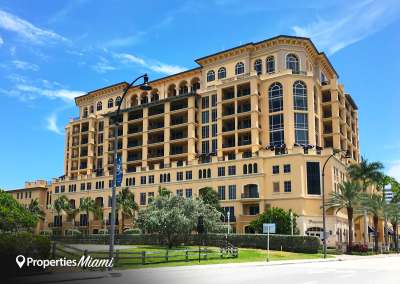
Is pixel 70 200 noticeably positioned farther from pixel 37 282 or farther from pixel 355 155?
pixel 37 282

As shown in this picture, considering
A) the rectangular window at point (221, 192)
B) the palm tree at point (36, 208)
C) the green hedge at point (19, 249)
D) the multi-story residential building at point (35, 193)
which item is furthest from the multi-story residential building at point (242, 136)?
the green hedge at point (19, 249)

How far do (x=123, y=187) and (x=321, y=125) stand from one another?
41.0m

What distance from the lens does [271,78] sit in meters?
84.5

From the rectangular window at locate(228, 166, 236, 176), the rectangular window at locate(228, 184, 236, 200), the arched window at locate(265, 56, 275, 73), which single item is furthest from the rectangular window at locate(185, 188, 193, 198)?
the arched window at locate(265, 56, 275, 73)

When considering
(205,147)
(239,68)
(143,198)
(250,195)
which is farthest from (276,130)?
(143,198)

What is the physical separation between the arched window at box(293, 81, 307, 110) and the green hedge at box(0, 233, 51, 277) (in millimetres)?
64134

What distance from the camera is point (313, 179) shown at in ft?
244

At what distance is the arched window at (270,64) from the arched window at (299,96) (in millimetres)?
5540

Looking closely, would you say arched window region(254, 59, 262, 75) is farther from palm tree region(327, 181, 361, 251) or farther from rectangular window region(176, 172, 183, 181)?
palm tree region(327, 181, 361, 251)

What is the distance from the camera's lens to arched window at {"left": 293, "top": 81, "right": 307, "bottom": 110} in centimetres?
8250

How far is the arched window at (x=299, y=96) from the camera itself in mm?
82500

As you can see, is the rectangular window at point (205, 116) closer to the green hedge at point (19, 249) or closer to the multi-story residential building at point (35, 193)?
the multi-story residential building at point (35, 193)

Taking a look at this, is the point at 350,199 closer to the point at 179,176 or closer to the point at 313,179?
the point at 313,179

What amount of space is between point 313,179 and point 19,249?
58.2m
